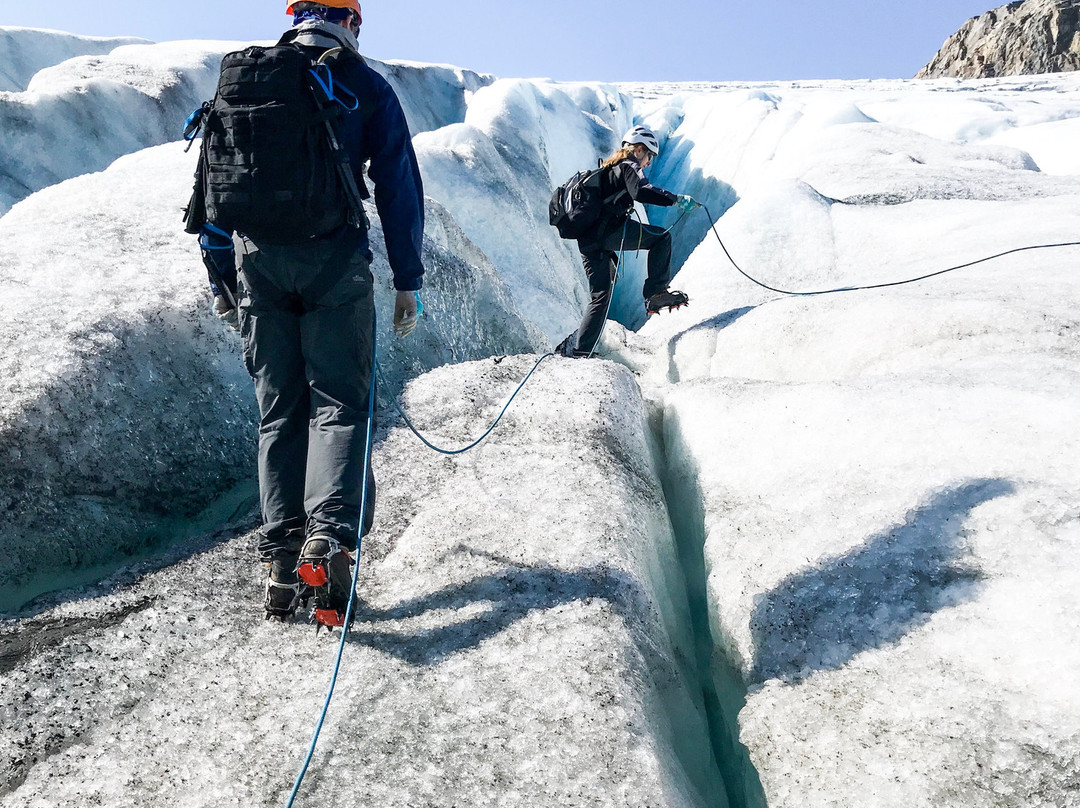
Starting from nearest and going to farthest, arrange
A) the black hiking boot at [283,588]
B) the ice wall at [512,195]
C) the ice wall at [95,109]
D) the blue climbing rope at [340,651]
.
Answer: the blue climbing rope at [340,651]
the black hiking boot at [283,588]
the ice wall at [512,195]
the ice wall at [95,109]

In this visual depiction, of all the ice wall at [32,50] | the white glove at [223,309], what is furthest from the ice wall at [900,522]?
the ice wall at [32,50]

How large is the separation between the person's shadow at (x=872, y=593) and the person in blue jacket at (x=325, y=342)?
1.37 metres

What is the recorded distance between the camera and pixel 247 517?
2926 mm

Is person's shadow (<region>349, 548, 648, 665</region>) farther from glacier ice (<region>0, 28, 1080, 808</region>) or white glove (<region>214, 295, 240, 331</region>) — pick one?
white glove (<region>214, 295, 240, 331</region>)

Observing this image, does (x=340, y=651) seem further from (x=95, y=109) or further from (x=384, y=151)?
(x=95, y=109)

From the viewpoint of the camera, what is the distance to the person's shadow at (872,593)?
2.06m

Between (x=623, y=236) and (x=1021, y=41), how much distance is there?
151 feet

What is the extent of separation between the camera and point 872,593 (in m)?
2.18

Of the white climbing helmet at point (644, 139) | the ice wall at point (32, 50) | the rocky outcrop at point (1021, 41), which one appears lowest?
the white climbing helmet at point (644, 139)

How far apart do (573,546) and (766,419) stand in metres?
1.37

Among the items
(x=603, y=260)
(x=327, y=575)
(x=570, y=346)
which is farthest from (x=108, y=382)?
(x=603, y=260)

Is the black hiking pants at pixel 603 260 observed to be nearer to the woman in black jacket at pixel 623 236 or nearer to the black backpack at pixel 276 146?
the woman in black jacket at pixel 623 236

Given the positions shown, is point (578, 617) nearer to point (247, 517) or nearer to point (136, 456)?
point (247, 517)

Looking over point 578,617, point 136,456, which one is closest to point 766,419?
point 578,617
